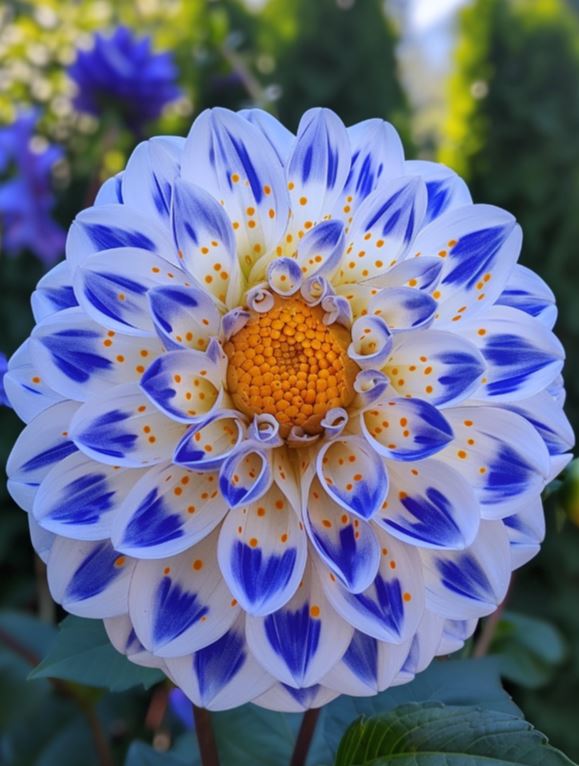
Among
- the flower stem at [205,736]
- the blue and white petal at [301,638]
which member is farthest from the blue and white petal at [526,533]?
the flower stem at [205,736]

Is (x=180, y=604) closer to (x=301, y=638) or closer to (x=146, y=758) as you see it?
(x=301, y=638)

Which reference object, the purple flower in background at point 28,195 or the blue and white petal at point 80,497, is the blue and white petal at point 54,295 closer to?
Result: the blue and white petal at point 80,497

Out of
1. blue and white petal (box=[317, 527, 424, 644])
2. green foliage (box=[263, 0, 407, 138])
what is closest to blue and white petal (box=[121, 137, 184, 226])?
blue and white petal (box=[317, 527, 424, 644])

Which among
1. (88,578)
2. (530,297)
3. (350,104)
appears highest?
(350,104)

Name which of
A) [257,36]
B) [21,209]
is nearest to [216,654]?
[21,209]

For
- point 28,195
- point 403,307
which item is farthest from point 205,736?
point 28,195

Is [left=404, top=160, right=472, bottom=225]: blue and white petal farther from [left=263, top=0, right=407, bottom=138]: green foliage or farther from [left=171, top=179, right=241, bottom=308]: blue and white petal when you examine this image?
[left=263, top=0, right=407, bottom=138]: green foliage
